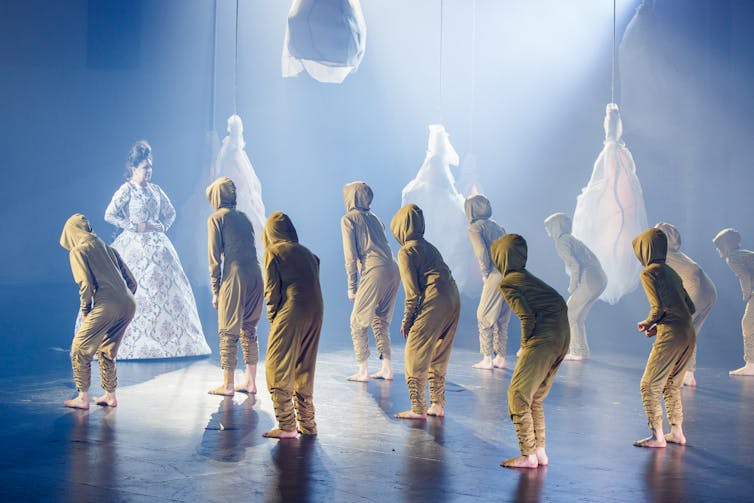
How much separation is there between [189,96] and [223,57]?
0.82 meters

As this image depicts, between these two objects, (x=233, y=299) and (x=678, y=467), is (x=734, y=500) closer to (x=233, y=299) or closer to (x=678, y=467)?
(x=678, y=467)

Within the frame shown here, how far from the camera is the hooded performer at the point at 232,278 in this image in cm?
714

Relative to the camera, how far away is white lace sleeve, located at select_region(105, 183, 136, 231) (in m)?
9.47

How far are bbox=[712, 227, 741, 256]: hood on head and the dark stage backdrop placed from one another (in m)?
1.37

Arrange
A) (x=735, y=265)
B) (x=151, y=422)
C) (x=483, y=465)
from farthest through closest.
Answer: (x=735, y=265)
(x=151, y=422)
(x=483, y=465)

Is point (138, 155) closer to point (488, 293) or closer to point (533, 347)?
point (488, 293)

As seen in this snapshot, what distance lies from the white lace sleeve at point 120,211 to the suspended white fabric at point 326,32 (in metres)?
2.18

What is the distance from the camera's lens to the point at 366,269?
26.7 ft

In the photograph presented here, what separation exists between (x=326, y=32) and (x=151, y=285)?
2967 mm

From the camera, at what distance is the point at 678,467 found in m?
5.23

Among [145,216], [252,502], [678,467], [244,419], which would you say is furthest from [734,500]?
[145,216]

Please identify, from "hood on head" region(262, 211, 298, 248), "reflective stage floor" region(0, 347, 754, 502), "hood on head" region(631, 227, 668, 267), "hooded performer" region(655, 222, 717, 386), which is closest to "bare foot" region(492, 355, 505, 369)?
"reflective stage floor" region(0, 347, 754, 502)

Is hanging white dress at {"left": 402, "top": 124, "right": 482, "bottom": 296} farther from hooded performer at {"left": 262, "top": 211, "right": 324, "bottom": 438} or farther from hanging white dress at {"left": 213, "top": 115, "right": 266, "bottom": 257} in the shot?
hooded performer at {"left": 262, "top": 211, "right": 324, "bottom": 438}

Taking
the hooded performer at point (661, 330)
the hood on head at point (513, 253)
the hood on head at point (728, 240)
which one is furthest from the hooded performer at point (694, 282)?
the hood on head at point (513, 253)
